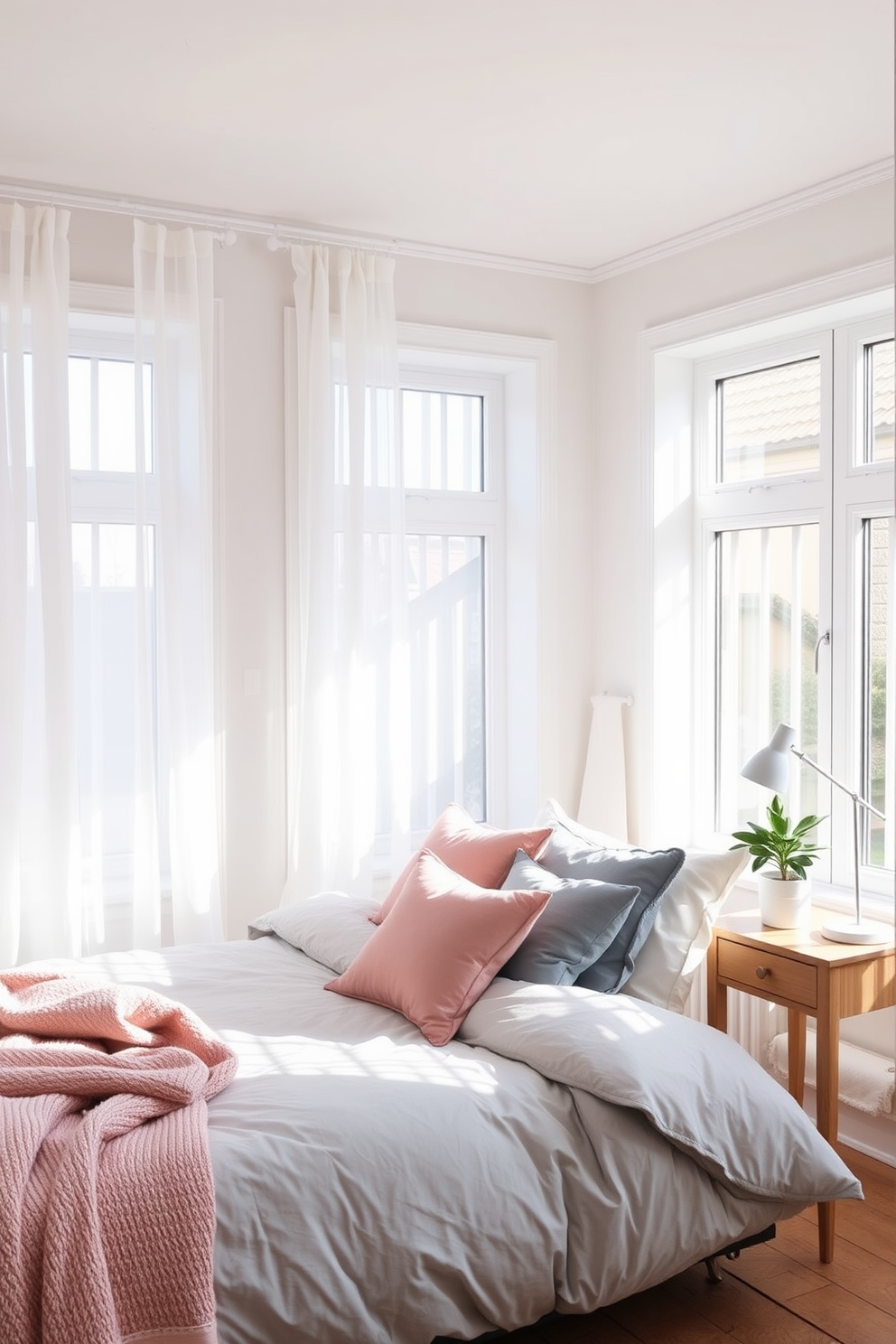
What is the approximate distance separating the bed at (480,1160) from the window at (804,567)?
134cm

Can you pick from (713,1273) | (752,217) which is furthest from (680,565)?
(713,1273)

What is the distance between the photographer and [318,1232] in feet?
6.68

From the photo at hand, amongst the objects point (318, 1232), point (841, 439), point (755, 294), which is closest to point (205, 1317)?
point (318, 1232)

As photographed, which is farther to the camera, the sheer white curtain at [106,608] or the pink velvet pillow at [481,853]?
the sheer white curtain at [106,608]

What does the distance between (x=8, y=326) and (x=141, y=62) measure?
971 mm

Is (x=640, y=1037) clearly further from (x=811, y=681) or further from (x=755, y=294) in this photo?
(x=755, y=294)

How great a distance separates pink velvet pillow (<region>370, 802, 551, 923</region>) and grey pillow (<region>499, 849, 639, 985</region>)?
282 mm

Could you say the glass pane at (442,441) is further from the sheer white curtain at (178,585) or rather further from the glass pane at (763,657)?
the glass pane at (763,657)

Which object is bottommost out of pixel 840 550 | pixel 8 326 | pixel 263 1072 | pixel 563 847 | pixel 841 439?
pixel 263 1072

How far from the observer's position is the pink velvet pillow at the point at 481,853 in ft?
10.2

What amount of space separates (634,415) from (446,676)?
1.15m

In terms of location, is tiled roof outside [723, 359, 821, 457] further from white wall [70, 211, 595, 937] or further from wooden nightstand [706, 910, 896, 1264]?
wooden nightstand [706, 910, 896, 1264]

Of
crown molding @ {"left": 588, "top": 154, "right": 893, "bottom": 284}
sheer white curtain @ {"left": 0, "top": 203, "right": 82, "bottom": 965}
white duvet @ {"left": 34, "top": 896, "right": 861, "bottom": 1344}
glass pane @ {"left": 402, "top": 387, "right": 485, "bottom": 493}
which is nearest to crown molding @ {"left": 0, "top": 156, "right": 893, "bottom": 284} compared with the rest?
crown molding @ {"left": 588, "top": 154, "right": 893, "bottom": 284}

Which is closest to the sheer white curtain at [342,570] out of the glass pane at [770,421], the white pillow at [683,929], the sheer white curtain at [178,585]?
the sheer white curtain at [178,585]
